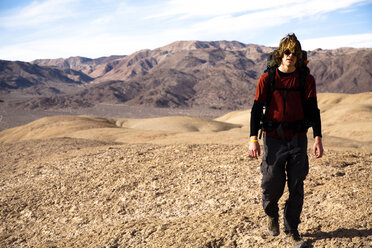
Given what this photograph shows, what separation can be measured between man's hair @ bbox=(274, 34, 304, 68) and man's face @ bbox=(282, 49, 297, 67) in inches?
0.8

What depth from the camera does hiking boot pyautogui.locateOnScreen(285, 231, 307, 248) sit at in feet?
10.5

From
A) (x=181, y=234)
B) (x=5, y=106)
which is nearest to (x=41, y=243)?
(x=181, y=234)

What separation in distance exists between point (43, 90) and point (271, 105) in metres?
118

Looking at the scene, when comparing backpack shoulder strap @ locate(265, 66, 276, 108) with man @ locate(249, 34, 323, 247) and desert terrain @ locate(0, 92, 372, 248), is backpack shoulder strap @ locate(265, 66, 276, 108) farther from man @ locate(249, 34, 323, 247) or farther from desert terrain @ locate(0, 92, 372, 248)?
desert terrain @ locate(0, 92, 372, 248)

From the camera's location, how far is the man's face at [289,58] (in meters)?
2.99

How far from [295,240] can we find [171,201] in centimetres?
208

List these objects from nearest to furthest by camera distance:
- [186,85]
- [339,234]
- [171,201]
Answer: [339,234] → [171,201] → [186,85]

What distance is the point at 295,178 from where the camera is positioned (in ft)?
10.1

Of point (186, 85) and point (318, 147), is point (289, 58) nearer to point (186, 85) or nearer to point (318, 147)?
point (318, 147)

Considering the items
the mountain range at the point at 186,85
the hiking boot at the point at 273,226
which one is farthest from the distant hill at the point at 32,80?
the hiking boot at the point at 273,226

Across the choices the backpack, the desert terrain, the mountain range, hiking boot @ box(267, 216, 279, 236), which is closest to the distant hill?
the mountain range

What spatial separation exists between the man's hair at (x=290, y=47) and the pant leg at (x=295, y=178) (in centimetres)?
71

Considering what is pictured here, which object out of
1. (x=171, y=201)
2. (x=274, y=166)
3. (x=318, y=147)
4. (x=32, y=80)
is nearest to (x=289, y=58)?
(x=318, y=147)

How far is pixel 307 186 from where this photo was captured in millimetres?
4836
